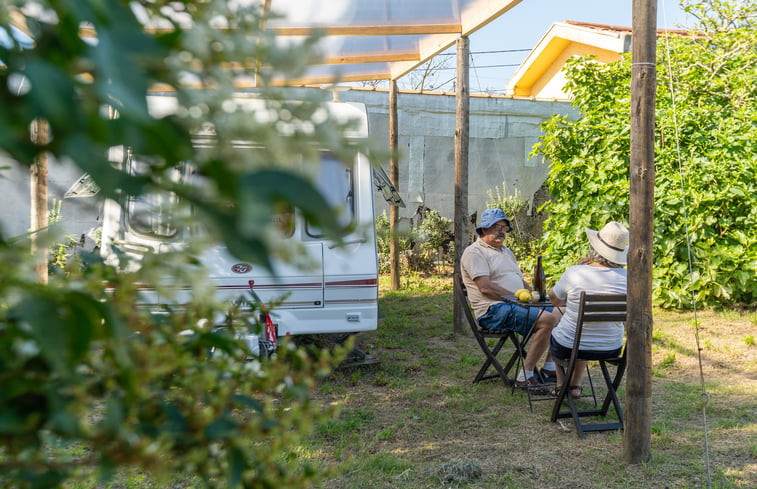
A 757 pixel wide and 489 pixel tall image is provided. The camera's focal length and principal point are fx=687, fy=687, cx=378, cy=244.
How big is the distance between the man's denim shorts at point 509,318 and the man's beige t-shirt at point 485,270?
8 centimetres

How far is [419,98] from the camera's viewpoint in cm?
1277

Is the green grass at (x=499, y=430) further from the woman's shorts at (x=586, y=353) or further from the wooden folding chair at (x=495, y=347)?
the woman's shorts at (x=586, y=353)

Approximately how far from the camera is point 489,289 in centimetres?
589

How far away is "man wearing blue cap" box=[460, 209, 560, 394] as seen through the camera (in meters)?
5.71

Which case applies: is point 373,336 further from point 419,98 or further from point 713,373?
point 419,98

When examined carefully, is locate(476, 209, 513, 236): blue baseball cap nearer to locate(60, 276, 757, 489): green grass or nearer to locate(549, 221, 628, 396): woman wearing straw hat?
locate(549, 221, 628, 396): woman wearing straw hat

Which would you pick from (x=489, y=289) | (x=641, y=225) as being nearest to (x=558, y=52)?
(x=489, y=289)

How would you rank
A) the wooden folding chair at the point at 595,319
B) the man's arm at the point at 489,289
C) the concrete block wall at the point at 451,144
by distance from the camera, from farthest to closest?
1. the concrete block wall at the point at 451,144
2. the man's arm at the point at 489,289
3. the wooden folding chair at the point at 595,319

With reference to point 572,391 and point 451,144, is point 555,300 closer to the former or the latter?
point 572,391

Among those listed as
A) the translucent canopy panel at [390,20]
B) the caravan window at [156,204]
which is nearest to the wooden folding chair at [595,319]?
the translucent canopy panel at [390,20]

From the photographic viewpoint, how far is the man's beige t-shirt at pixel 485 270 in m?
5.98

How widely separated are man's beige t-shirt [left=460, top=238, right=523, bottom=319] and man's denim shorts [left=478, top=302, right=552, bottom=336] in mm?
75

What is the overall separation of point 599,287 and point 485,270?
130 cm

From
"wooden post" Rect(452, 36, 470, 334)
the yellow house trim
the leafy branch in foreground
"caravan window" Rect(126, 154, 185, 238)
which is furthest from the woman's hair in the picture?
the yellow house trim
